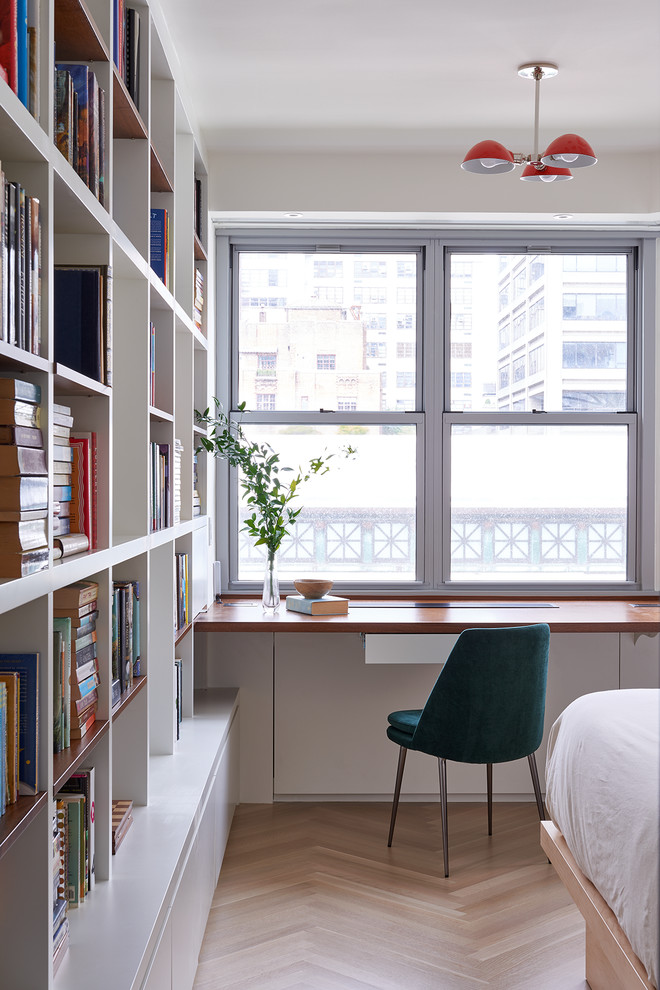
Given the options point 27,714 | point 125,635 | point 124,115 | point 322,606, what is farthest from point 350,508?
point 27,714

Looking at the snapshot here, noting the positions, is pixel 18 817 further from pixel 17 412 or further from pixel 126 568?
pixel 126 568

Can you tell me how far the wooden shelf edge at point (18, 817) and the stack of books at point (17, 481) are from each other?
344 mm

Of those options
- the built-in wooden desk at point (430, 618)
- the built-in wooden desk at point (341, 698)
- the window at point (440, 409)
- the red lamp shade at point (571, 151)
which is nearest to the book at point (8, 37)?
the red lamp shade at point (571, 151)

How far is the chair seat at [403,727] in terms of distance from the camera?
9.73ft

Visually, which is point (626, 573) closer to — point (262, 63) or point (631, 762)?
point (631, 762)

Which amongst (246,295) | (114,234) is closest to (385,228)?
(246,295)

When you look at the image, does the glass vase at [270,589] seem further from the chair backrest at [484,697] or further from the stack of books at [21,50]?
the stack of books at [21,50]

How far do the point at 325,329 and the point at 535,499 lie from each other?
1.28 meters

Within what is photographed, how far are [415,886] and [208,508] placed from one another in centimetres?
165

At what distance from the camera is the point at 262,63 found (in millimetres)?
2875

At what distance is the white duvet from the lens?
5.12ft

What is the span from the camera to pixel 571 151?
8.53 ft

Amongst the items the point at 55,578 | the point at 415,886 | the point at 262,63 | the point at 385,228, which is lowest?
the point at 415,886

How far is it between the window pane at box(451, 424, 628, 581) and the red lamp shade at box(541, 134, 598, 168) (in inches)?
59.1
